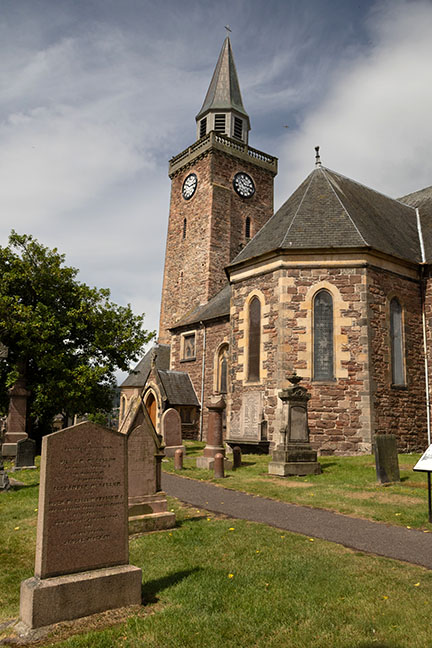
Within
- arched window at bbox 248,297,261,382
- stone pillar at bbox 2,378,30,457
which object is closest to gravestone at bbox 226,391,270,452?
arched window at bbox 248,297,261,382

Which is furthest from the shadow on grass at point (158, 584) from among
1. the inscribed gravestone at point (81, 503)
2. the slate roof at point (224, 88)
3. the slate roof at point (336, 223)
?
the slate roof at point (224, 88)

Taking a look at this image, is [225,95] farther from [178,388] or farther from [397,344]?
[397,344]

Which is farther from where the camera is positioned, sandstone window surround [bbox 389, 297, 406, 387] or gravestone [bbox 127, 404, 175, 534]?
sandstone window surround [bbox 389, 297, 406, 387]

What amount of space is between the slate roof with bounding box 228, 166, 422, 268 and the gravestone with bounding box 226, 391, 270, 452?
5709 millimetres

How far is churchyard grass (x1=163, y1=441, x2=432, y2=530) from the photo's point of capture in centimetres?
836

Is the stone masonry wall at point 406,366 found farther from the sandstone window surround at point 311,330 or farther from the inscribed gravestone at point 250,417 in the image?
the inscribed gravestone at point 250,417

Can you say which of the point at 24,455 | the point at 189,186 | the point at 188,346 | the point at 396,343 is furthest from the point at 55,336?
the point at 189,186

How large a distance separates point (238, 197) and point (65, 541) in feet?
114

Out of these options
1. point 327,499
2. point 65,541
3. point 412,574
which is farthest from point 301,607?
point 327,499

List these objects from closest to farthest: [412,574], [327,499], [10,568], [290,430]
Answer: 1. [412,574]
2. [10,568]
3. [327,499]
4. [290,430]

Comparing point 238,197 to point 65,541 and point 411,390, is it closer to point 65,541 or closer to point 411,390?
point 411,390

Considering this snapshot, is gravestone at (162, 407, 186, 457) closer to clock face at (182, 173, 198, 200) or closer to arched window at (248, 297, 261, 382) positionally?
arched window at (248, 297, 261, 382)

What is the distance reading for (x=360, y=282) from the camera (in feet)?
58.3

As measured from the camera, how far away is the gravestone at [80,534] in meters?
4.09
